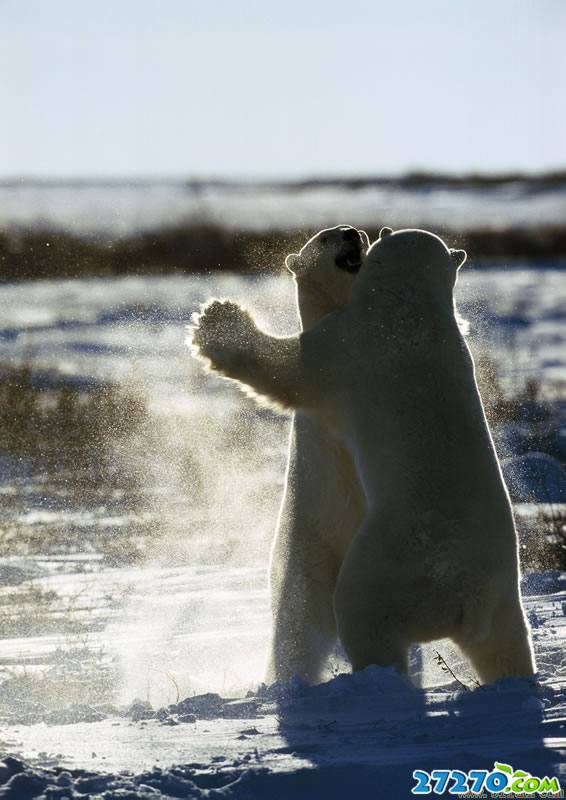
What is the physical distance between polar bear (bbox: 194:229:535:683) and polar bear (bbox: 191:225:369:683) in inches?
7.4

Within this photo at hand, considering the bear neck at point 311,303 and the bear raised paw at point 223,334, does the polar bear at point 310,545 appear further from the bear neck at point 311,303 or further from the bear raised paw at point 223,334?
the bear neck at point 311,303

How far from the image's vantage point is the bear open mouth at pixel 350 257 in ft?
16.3

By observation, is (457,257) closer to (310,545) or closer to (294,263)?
(294,263)

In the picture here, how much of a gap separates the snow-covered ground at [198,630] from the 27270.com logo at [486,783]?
0.04 metres

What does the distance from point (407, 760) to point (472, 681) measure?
1401 mm

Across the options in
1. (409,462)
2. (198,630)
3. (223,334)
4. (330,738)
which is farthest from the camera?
(198,630)

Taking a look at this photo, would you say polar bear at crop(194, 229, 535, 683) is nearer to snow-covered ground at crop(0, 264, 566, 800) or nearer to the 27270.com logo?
snow-covered ground at crop(0, 264, 566, 800)

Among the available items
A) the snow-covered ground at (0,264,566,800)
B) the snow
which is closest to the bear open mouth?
the snow-covered ground at (0,264,566,800)

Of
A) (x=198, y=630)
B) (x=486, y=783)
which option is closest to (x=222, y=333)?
(x=198, y=630)

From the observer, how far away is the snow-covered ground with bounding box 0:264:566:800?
11.1 ft

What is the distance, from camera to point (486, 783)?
123 inches

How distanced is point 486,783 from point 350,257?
227cm

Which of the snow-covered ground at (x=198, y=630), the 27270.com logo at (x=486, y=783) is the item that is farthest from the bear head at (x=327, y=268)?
the 27270.com logo at (x=486, y=783)

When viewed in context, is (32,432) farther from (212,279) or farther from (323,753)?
(212,279)
